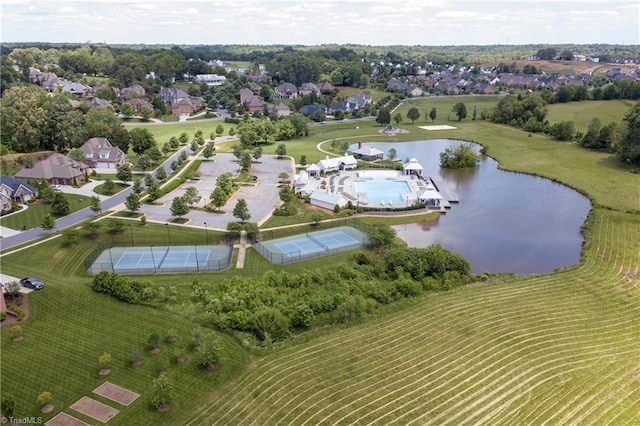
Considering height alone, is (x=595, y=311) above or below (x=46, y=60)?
below

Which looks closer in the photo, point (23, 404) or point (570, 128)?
point (23, 404)

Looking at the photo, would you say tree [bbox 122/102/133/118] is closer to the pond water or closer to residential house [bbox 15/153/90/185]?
residential house [bbox 15/153/90/185]

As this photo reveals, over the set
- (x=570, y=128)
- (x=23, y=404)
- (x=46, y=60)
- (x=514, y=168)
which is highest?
(x=46, y=60)

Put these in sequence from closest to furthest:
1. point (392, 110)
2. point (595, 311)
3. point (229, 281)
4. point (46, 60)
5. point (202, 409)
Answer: point (202, 409)
point (595, 311)
point (229, 281)
point (392, 110)
point (46, 60)

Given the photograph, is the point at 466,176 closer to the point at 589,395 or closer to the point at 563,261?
the point at 563,261

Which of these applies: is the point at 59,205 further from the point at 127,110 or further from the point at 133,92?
the point at 133,92

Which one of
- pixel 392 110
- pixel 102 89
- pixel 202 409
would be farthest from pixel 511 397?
pixel 102 89

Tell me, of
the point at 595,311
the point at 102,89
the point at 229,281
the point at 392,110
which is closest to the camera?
the point at 595,311
